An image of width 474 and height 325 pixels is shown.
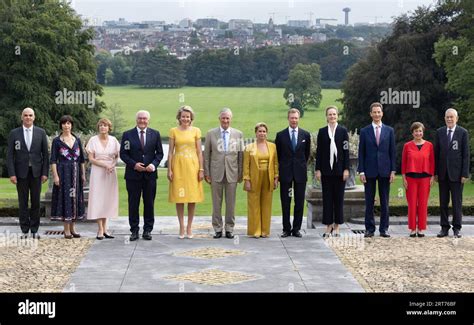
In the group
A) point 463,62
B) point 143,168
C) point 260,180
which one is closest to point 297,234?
point 260,180

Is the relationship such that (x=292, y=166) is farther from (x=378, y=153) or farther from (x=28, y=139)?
(x=28, y=139)

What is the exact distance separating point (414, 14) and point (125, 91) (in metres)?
86.9

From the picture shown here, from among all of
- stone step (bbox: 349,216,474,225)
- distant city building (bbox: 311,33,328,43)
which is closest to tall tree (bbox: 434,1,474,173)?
stone step (bbox: 349,216,474,225)

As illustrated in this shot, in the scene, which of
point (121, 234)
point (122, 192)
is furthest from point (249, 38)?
point (121, 234)

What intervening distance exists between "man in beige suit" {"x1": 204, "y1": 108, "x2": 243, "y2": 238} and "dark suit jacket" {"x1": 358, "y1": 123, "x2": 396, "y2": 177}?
1.87 meters

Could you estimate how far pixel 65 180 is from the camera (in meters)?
14.1

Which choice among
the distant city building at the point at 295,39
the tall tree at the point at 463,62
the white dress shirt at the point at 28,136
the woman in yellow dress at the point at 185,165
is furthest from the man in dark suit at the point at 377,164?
the distant city building at the point at 295,39

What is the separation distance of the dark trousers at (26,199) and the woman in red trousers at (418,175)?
17.9 ft

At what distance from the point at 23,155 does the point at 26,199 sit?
26.6 inches

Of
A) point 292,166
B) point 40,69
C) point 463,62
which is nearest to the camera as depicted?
point 292,166

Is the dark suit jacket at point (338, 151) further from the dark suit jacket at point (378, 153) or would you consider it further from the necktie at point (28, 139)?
the necktie at point (28, 139)

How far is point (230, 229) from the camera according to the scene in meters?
14.3

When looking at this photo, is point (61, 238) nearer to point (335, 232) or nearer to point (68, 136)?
point (68, 136)

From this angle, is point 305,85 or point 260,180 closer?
point 260,180
